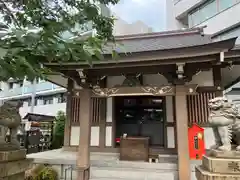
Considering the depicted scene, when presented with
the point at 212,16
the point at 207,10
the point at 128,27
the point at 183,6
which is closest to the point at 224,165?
the point at 212,16

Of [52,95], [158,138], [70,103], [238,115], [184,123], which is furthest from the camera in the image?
[52,95]

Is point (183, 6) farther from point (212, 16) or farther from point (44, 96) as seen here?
point (44, 96)

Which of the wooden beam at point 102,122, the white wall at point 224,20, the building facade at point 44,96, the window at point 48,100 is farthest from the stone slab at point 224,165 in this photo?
the window at point 48,100

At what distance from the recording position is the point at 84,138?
530cm

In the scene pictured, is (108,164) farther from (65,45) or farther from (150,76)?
(65,45)

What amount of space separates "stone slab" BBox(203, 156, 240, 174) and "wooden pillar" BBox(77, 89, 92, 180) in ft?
11.9

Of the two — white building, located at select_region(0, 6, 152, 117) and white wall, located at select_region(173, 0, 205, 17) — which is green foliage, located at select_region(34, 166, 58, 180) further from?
white building, located at select_region(0, 6, 152, 117)

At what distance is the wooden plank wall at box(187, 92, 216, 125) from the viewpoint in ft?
19.7

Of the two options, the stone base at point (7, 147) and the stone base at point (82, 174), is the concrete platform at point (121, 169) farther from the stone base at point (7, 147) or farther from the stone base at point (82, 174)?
the stone base at point (7, 147)

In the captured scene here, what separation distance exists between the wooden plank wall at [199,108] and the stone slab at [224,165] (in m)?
4.04

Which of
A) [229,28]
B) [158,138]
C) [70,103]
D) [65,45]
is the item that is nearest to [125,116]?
[158,138]

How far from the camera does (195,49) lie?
448cm

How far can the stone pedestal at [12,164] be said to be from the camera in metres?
2.24

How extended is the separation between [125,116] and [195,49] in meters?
3.50
